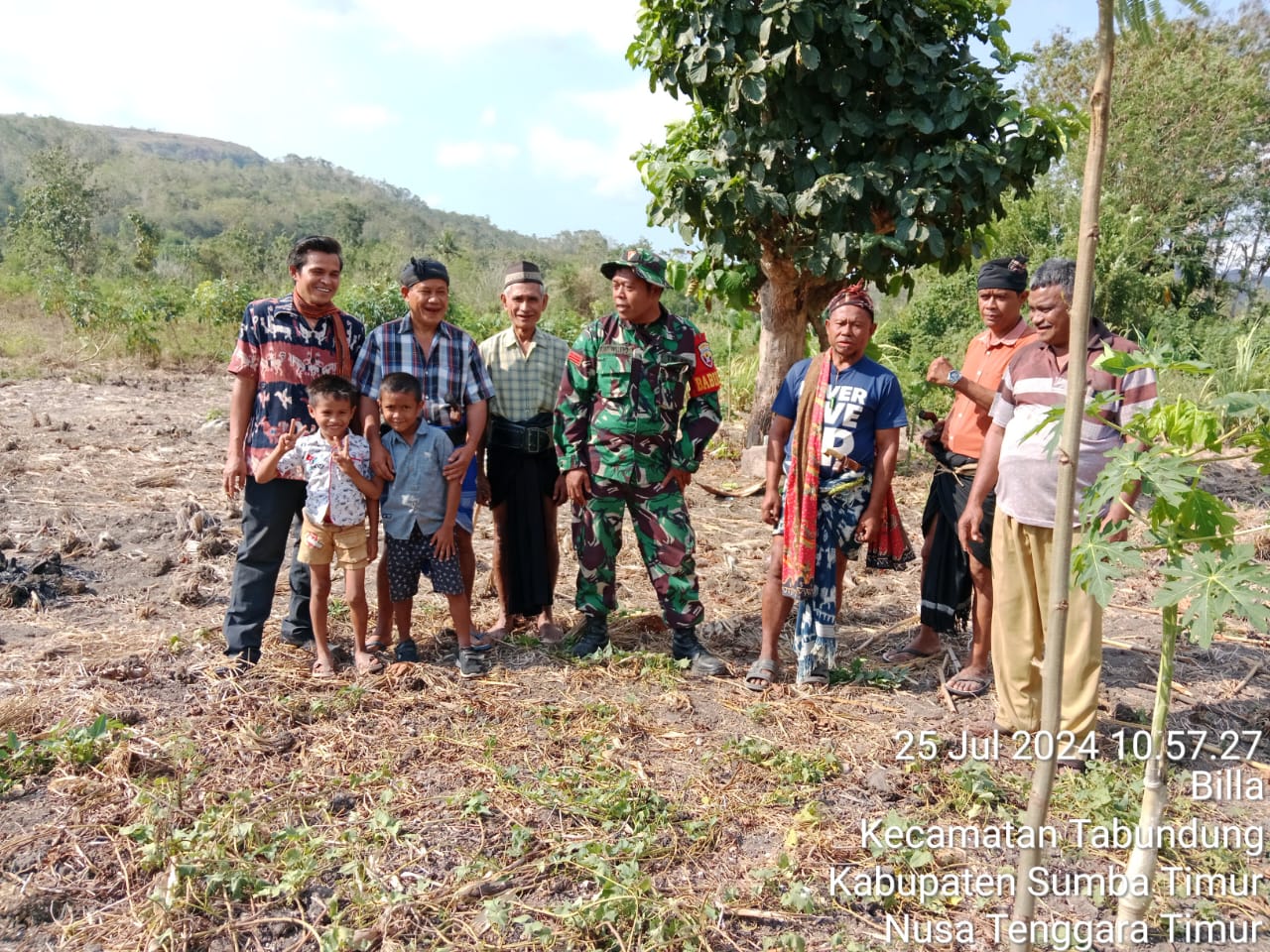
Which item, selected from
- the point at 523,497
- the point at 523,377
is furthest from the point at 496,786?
the point at 523,377

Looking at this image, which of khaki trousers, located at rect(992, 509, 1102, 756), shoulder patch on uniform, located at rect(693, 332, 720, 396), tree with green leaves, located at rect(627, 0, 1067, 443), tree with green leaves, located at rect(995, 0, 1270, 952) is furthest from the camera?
tree with green leaves, located at rect(627, 0, 1067, 443)

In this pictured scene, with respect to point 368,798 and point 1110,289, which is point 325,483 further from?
point 1110,289

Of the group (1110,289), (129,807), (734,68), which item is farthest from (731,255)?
(1110,289)

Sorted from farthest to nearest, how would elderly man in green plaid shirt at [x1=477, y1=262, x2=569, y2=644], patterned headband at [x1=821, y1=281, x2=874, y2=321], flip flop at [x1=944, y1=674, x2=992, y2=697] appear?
elderly man in green plaid shirt at [x1=477, y1=262, x2=569, y2=644] → flip flop at [x1=944, y1=674, x2=992, y2=697] → patterned headband at [x1=821, y1=281, x2=874, y2=321]

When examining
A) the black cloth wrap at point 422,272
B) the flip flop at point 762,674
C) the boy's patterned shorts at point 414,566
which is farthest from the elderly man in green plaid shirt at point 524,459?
the flip flop at point 762,674

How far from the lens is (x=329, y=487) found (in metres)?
3.57


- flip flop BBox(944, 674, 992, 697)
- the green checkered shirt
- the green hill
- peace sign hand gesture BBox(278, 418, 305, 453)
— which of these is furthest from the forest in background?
the green hill

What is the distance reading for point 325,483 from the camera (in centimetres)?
358

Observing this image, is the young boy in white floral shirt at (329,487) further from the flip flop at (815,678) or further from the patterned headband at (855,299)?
the patterned headband at (855,299)

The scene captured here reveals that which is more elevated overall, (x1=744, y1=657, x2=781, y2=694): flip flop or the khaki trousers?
the khaki trousers

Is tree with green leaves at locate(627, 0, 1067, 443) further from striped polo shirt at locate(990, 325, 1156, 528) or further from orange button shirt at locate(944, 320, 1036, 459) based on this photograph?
striped polo shirt at locate(990, 325, 1156, 528)

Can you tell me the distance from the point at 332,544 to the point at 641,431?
1392mm

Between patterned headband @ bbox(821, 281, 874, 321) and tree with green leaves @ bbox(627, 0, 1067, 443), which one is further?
tree with green leaves @ bbox(627, 0, 1067, 443)

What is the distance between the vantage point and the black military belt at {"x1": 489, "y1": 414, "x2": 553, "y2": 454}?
4.10 meters
